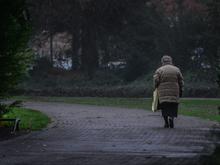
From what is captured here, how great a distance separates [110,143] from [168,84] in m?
4.44

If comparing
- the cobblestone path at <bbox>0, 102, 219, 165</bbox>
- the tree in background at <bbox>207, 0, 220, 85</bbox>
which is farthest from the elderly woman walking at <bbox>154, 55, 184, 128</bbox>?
the tree in background at <bbox>207, 0, 220, 85</bbox>

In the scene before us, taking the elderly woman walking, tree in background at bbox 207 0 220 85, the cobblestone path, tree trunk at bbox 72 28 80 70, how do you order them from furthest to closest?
tree trunk at bbox 72 28 80 70
tree in background at bbox 207 0 220 85
the elderly woman walking
the cobblestone path

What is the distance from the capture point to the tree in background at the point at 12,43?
15.4 metres

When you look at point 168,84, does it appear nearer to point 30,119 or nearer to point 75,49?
point 30,119

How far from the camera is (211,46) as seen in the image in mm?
36906

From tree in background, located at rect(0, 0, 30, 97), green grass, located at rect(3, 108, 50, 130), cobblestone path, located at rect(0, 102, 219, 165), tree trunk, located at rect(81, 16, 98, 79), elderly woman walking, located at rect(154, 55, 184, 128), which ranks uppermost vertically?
tree trunk, located at rect(81, 16, 98, 79)

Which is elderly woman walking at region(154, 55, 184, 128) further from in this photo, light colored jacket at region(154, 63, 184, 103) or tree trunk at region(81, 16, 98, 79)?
tree trunk at region(81, 16, 98, 79)

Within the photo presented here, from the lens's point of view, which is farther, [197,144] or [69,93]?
[69,93]

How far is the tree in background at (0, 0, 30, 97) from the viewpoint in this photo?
15406 mm

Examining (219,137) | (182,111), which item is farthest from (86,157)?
(182,111)

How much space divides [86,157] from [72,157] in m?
0.24

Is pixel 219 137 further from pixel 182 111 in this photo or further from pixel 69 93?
pixel 69 93

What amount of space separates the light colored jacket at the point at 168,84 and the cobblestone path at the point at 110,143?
0.78 m

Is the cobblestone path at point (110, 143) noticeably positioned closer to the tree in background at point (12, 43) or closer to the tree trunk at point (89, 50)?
the tree in background at point (12, 43)
